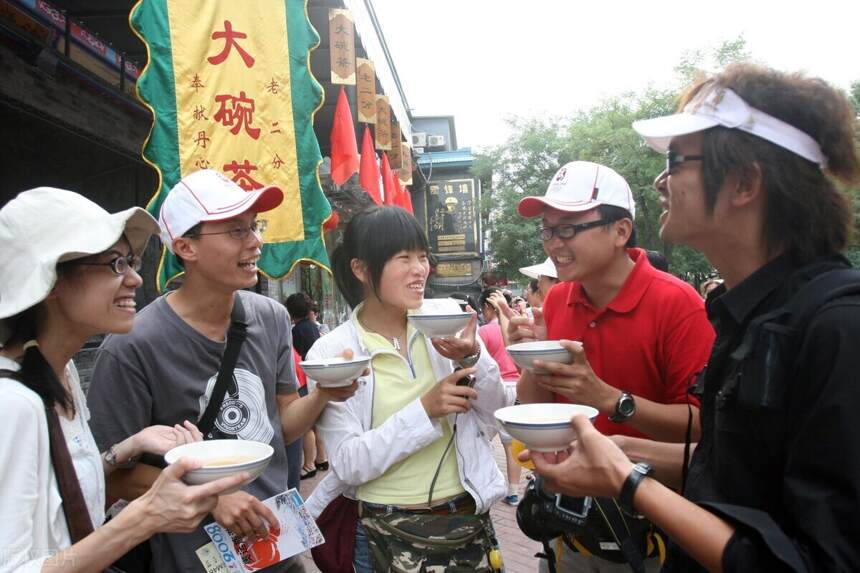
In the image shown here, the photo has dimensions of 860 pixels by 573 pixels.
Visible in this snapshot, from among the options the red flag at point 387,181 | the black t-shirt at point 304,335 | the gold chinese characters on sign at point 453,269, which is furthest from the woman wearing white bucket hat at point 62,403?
the gold chinese characters on sign at point 453,269

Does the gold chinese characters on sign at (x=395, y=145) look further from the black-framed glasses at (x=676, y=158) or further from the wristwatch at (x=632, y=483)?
the wristwatch at (x=632, y=483)

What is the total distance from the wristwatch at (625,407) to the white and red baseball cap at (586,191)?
77 cm

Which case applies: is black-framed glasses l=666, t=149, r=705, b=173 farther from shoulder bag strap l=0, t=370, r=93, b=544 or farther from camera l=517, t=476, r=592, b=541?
shoulder bag strap l=0, t=370, r=93, b=544

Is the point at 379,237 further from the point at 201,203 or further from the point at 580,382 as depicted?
the point at 580,382

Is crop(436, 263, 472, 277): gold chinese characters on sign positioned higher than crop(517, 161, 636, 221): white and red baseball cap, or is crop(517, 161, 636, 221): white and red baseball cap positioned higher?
crop(517, 161, 636, 221): white and red baseball cap

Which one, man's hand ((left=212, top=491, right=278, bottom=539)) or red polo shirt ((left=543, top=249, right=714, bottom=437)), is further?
red polo shirt ((left=543, top=249, right=714, bottom=437))

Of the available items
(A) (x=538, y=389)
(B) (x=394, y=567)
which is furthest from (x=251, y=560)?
(A) (x=538, y=389)

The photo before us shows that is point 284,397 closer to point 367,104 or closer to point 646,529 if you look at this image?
point 646,529

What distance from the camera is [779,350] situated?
4.09 ft

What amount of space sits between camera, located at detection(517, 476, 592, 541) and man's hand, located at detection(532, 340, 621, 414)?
34 cm

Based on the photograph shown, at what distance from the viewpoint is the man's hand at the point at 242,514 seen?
184cm

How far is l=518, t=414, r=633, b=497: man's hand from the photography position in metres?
1.36

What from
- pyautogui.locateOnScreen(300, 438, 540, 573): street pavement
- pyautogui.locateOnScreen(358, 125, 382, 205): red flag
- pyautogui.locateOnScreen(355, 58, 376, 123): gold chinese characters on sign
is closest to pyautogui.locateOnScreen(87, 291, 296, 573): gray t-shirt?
pyautogui.locateOnScreen(300, 438, 540, 573): street pavement

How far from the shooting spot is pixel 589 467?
142 cm
